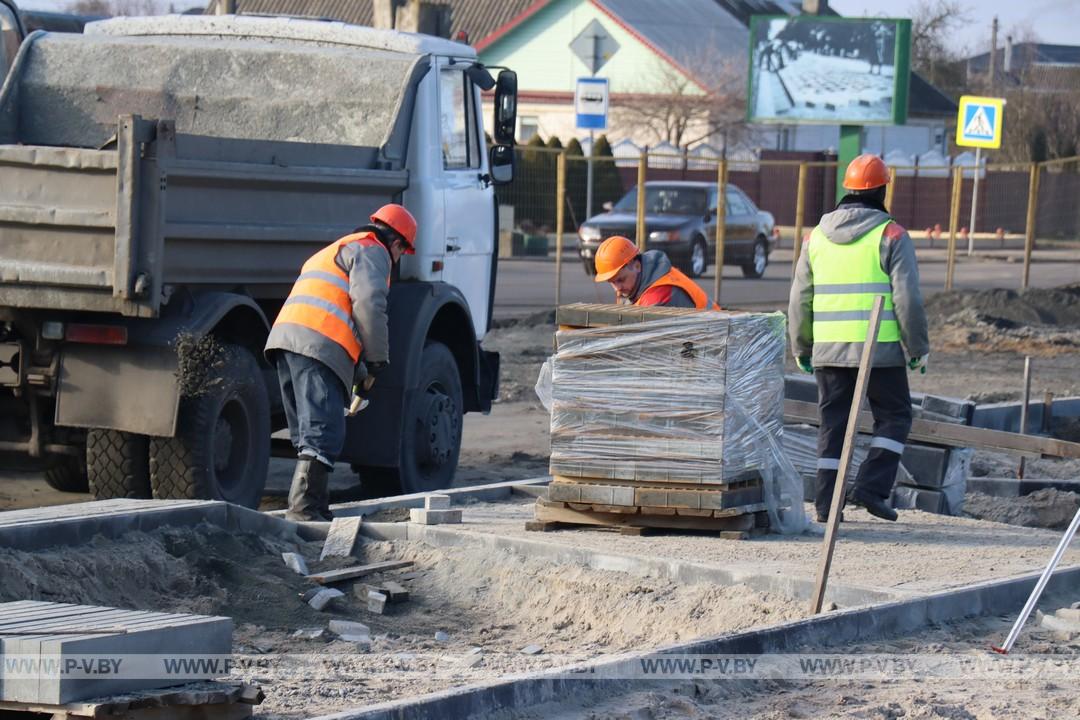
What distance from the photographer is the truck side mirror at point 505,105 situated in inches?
443

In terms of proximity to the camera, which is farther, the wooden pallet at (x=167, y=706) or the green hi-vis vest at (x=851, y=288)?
the green hi-vis vest at (x=851, y=288)

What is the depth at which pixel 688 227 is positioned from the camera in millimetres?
28484

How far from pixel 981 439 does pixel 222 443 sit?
13.8 feet

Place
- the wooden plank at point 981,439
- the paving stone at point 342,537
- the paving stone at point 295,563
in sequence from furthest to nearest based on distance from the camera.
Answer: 1. the wooden plank at point 981,439
2. the paving stone at point 342,537
3. the paving stone at point 295,563

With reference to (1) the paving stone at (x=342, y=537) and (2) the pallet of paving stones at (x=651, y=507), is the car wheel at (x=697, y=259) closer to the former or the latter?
(2) the pallet of paving stones at (x=651, y=507)

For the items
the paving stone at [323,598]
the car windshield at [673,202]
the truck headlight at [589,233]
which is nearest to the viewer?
the paving stone at [323,598]

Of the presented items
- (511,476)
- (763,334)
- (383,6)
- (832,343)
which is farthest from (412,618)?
(383,6)

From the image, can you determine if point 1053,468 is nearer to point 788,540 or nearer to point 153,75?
point 788,540

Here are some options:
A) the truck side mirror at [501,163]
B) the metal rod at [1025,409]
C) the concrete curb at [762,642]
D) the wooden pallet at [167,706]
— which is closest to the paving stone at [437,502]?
the concrete curb at [762,642]

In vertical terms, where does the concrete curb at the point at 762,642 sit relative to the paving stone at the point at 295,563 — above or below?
above

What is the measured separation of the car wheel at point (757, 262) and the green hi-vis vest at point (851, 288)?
71.7 feet

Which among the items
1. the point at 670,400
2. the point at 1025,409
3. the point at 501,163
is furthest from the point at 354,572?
the point at 1025,409

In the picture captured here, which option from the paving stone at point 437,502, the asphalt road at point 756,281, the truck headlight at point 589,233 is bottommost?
the asphalt road at point 756,281

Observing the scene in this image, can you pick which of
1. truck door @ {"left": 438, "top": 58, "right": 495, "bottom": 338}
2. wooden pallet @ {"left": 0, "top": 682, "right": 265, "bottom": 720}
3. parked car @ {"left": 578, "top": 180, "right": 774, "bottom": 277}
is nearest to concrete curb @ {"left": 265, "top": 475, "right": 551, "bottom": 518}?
truck door @ {"left": 438, "top": 58, "right": 495, "bottom": 338}
